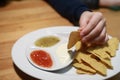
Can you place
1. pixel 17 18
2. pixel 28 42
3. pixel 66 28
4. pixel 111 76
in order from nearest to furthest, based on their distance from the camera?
pixel 111 76 < pixel 28 42 < pixel 66 28 < pixel 17 18

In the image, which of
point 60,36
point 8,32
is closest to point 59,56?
point 60,36

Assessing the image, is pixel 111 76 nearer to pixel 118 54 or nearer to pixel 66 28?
pixel 118 54

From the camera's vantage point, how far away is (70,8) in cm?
110

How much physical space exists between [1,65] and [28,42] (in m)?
0.12

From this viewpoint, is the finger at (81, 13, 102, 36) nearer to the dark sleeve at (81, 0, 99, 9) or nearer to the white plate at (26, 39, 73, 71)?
the white plate at (26, 39, 73, 71)

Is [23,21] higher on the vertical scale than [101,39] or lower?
lower

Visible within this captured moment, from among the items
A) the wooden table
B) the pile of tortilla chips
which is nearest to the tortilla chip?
the pile of tortilla chips

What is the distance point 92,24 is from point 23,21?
34cm

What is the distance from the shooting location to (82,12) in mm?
1005

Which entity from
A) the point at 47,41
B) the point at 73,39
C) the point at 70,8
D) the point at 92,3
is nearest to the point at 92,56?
the point at 73,39

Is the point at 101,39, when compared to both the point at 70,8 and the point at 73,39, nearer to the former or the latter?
the point at 73,39

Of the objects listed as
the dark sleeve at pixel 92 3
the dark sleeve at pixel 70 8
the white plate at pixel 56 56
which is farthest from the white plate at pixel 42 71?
the dark sleeve at pixel 92 3

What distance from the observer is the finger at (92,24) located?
787 mm

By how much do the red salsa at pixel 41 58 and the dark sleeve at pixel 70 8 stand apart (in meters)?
0.30
